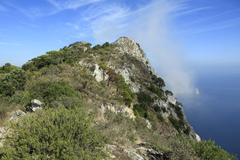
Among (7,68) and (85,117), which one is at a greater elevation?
(7,68)

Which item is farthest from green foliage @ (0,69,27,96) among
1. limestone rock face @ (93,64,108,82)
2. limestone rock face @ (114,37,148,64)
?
limestone rock face @ (114,37,148,64)

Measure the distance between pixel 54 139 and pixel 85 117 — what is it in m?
2.65

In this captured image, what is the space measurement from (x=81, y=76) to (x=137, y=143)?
52.7ft

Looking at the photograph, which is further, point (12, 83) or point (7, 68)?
point (7, 68)

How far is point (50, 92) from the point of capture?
25.4 m

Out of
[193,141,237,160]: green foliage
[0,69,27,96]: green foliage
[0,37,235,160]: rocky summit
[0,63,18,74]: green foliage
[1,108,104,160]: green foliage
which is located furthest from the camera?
[0,63,18,74]: green foliage

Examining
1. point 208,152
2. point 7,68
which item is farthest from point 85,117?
point 7,68

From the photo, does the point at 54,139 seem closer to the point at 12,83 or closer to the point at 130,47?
the point at 12,83

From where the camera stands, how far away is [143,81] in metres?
54.5

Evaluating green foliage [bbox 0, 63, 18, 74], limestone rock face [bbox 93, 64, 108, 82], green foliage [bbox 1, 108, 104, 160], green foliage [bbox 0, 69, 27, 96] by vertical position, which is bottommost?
green foliage [bbox 1, 108, 104, 160]

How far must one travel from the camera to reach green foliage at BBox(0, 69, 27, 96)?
1115 inches

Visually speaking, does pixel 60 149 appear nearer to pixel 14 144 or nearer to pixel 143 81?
pixel 14 144

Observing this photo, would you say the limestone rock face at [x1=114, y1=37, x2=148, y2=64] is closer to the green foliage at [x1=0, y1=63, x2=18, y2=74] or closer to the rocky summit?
the rocky summit

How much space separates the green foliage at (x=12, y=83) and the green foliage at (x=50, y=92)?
6.55ft
